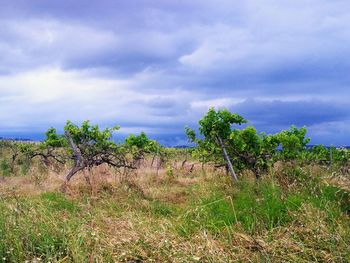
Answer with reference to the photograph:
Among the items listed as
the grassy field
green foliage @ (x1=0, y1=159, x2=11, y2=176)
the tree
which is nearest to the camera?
the grassy field

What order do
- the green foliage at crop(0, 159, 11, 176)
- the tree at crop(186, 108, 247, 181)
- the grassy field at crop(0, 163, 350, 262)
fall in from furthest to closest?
the green foliage at crop(0, 159, 11, 176) < the tree at crop(186, 108, 247, 181) < the grassy field at crop(0, 163, 350, 262)

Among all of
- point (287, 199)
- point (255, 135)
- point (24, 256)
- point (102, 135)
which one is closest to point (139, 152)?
point (102, 135)

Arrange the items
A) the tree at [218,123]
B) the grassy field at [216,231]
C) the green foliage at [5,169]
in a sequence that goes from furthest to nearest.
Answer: the green foliage at [5,169] → the tree at [218,123] → the grassy field at [216,231]

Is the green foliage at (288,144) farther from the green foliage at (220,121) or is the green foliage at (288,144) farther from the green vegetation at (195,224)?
the green vegetation at (195,224)

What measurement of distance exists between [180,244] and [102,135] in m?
17.6

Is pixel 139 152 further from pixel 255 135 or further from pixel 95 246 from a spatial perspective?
pixel 95 246

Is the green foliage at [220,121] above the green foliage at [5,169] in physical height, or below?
above

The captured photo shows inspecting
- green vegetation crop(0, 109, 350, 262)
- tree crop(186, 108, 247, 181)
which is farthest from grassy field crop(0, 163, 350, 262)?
tree crop(186, 108, 247, 181)

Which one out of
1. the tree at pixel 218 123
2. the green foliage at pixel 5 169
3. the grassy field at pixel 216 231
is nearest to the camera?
the grassy field at pixel 216 231

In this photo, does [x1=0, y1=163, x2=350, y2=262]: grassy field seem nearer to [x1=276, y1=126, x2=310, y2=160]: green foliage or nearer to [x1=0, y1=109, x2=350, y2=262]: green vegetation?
[x1=0, y1=109, x2=350, y2=262]: green vegetation

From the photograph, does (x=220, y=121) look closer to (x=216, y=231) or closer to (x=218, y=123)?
(x=218, y=123)

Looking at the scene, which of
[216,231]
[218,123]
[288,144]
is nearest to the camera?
[216,231]

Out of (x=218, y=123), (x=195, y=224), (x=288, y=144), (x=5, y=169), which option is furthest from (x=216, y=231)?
(x=5, y=169)

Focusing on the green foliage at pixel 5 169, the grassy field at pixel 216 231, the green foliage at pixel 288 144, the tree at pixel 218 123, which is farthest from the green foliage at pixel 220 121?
the green foliage at pixel 5 169
